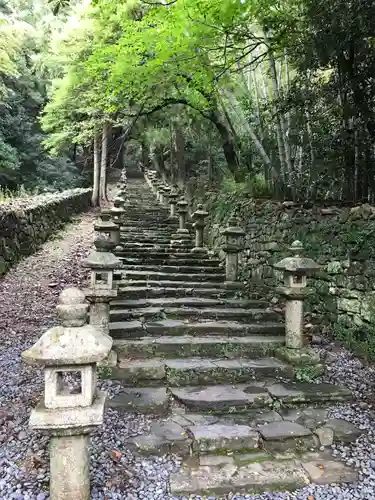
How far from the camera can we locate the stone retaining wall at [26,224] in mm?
8239

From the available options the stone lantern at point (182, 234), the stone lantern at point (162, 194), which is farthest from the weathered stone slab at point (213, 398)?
the stone lantern at point (162, 194)

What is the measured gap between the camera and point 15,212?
351 inches

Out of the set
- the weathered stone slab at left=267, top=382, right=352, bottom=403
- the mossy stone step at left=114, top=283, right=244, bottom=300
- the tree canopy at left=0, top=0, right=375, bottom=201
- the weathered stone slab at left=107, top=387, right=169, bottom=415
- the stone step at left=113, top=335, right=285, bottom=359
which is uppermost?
the tree canopy at left=0, top=0, right=375, bottom=201

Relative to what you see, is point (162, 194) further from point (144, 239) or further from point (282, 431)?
point (282, 431)

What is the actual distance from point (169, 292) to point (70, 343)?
436 cm

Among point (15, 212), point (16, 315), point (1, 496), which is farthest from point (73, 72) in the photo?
point (1, 496)

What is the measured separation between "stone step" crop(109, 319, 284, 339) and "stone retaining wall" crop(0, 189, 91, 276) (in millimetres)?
3673

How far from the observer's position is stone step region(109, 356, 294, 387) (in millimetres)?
4474

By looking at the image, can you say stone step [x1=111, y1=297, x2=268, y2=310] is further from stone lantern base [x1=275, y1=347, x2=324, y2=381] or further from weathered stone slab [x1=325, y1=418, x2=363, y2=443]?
weathered stone slab [x1=325, y1=418, x2=363, y2=443]

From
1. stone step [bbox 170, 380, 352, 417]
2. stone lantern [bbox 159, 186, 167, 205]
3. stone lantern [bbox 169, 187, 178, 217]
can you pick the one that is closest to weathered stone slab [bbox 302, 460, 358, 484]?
stone step [bbox 170, 380, 352, 417]

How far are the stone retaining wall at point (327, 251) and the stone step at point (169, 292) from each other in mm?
843

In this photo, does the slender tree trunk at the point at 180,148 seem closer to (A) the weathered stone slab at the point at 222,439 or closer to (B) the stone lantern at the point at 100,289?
(B) the stone lantern at the point at 100,289

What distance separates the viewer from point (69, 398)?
8.38 ft

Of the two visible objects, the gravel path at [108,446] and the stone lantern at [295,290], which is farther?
the stone lantern at [295,290]
